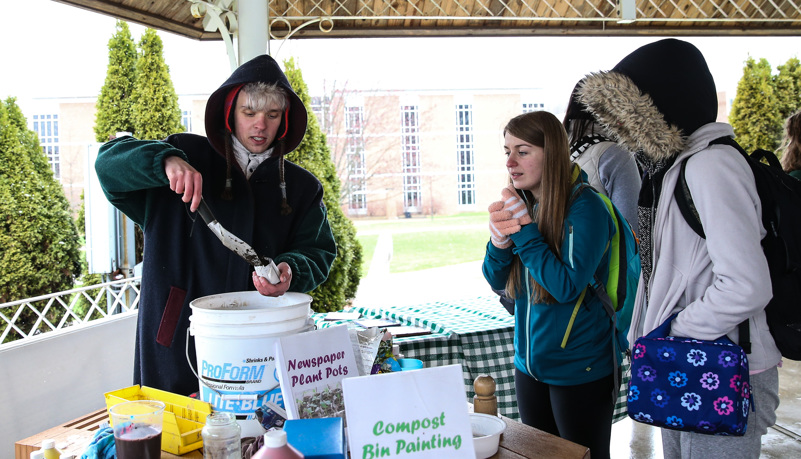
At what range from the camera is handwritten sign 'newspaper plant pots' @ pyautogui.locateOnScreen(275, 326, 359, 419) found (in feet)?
3.82

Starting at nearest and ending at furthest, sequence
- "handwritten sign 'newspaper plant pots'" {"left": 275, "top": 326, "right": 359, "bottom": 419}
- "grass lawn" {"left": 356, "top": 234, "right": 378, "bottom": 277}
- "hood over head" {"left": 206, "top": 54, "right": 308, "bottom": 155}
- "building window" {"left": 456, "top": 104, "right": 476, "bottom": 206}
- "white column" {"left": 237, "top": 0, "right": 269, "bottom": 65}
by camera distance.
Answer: "handwritten sign 'newspaper plant pots'" {"left": 275, "top": 326, "right": 359, "bottom": 419} < "hood over head" {"left": 206, "top": 54, "right": 308, "bottom": 155} < "white column" {"left": 237, "top": 0, "right": 269, "bottom": 65} < "grass lawn" {"left": 356, "top": 234, "right": 378, "bottom": 277} < "building window" {"left": 456, "top": 104, "right": 476, "bottom": 206}

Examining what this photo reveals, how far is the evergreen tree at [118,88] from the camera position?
6.50 m

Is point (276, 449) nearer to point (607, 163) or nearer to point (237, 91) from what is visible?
point (237, 91)

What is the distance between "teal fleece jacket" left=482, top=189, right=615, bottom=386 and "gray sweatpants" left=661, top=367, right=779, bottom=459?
323mm

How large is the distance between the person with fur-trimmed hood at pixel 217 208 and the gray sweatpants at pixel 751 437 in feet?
3.82

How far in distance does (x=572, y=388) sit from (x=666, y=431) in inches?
12.4

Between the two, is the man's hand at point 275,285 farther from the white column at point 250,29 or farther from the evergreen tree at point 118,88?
the evergreen tree at point 118,88

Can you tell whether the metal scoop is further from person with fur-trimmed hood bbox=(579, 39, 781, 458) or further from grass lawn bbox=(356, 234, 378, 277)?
grass lawn bbox=(356, 234, 378, 277)

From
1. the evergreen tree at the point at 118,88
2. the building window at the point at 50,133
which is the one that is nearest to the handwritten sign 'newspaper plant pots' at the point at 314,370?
the evergreen tree at the point at 118,88

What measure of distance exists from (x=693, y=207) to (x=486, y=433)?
0.88 metres

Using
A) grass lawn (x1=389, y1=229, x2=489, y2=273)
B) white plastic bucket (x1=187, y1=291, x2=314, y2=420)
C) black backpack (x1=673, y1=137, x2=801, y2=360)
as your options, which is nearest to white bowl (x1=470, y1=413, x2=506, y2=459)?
white plastic bucket (x1=187, y1=291, x2=314, y2=420)

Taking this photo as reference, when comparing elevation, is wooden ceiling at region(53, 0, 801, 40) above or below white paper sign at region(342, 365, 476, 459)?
above

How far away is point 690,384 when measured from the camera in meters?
1.56

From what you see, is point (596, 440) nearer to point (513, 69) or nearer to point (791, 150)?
point (791, 150)
